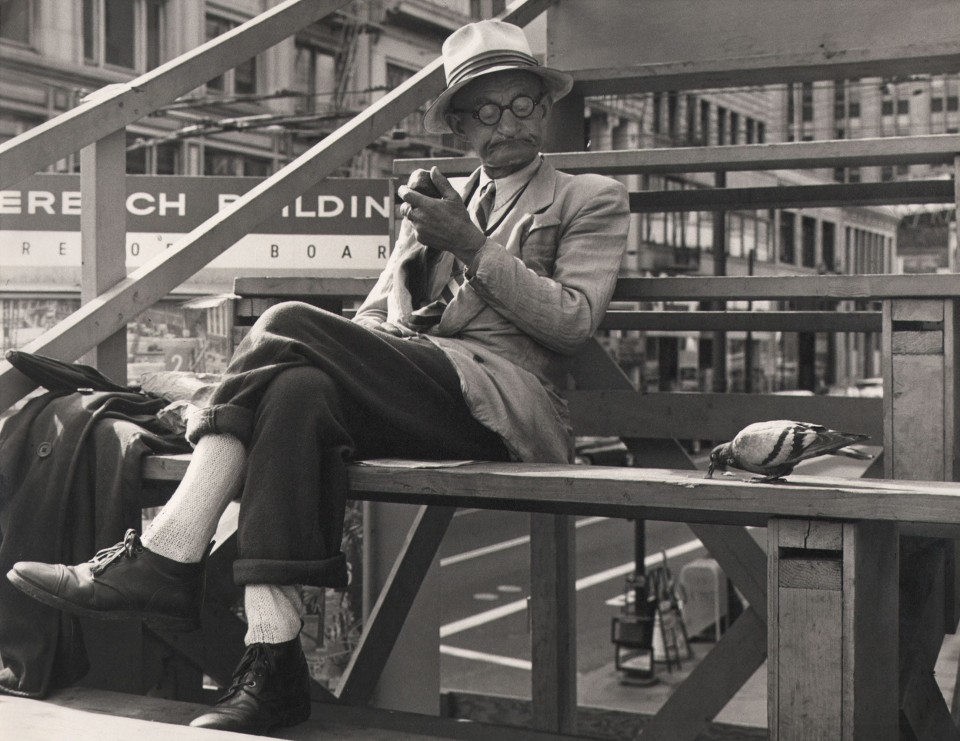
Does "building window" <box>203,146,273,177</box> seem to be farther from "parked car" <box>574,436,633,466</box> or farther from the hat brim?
the hat brim

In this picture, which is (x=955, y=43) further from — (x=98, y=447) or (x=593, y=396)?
(x=98, y=447)

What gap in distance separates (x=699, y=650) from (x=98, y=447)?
14150 mm

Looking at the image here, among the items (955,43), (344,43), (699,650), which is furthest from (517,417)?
(344,43)

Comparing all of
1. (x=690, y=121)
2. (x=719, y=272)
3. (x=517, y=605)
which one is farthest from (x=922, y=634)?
(x=690, y=121)

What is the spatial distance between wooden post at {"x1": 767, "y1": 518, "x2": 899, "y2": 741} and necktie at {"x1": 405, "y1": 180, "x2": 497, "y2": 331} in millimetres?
1357

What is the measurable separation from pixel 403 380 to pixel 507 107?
0.89m

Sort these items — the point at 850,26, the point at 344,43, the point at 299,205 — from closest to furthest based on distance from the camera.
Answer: the point at 850,26, the point at 299,205, the point at 344,43

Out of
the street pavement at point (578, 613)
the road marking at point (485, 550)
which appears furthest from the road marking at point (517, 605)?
the road marking at point (485, 550)

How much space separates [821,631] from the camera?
248 centimetres

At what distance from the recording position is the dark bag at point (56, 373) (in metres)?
3.41

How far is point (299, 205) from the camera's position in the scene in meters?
11.0

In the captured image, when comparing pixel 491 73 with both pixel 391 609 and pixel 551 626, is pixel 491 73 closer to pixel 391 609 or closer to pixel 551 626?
pixel 391 609

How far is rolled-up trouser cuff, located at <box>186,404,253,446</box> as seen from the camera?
9.68ft

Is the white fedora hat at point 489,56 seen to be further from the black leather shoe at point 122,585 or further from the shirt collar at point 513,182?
the black leather shoe at point 122,585
